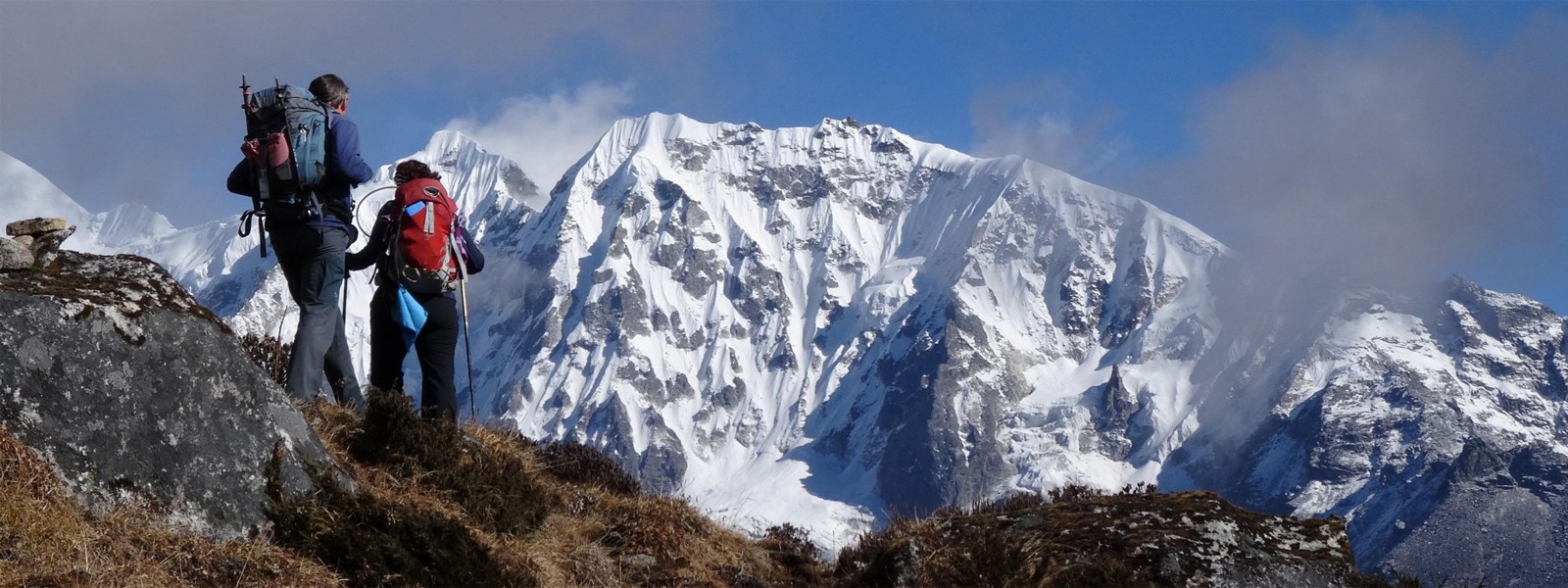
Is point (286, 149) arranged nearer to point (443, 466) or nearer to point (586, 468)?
point (443, 466)

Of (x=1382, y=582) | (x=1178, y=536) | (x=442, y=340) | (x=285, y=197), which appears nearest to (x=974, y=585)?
(x=1178, y=536)

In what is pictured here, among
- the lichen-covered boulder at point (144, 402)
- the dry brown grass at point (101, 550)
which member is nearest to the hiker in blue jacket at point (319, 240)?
the lichen-covered boulder at point (144, 402)

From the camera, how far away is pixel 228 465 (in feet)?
25.8

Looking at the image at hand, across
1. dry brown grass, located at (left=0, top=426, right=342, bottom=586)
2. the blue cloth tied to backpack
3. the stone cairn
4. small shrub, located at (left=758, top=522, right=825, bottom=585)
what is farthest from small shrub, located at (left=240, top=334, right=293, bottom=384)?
dry brown grass, located at (left=0, top=426, right=342, bottom=586)

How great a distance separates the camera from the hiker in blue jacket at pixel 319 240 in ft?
33.8

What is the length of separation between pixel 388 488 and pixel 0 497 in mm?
2736

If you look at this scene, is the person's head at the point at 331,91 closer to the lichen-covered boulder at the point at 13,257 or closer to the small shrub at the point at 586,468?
the lichen-covered boulder at the point at 13,257

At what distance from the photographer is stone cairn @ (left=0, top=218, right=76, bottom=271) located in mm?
8359

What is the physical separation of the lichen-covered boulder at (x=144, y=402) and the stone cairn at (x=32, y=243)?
28 centimetres

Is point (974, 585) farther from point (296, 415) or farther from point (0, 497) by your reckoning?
point (0, 497)

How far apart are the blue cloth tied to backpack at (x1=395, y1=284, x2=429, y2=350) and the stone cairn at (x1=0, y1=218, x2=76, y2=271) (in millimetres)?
2187

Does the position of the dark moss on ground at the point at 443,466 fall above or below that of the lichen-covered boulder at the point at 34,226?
below

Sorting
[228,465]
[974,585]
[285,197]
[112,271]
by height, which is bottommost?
[974,585]

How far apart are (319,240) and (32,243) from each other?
1918 millimetres
